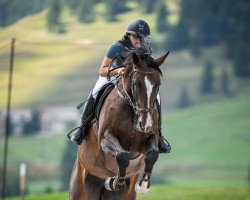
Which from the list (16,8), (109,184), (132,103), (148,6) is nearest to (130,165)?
(109,184)

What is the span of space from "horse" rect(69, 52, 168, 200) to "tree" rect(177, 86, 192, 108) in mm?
16709

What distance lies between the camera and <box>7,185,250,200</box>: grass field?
25.5 m

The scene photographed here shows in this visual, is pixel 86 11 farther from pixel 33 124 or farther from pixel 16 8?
pixel 33 124

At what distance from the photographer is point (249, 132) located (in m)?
32.2

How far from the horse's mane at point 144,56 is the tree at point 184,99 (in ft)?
58.9

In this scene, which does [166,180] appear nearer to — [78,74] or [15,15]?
[78,74]

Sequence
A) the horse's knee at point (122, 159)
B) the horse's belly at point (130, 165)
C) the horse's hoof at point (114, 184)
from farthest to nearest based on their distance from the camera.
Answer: the horse's belly at point (130, 165)
the horse's hoof at point (114, 184)
the horse's knee at point (122, 159)

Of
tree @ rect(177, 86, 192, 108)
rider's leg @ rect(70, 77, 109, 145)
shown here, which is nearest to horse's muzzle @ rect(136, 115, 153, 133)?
rider's leg @ rect(70, 77, 109, 145)

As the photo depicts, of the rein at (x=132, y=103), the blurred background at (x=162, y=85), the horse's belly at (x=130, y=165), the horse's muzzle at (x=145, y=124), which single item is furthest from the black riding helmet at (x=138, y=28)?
the blurred background at (x=162, y=85)

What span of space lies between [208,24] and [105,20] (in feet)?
12.4

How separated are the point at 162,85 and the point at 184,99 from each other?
0.88 metres

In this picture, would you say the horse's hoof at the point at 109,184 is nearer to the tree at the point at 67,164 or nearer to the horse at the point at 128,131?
the horse at the point at 128,131

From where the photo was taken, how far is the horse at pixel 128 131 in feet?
44.0

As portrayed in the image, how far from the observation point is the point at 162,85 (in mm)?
31875
